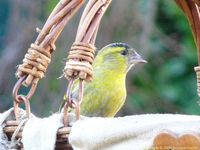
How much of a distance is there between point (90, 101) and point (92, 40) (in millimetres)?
988

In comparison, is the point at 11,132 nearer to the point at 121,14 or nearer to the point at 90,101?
the point at 90,101

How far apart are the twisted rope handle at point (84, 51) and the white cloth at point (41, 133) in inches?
2.3

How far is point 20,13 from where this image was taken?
6188 mm

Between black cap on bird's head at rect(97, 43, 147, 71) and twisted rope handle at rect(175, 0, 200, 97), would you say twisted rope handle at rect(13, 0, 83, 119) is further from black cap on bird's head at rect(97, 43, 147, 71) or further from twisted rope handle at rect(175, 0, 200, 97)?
black cap on bird's head at rect(97, 43, 147, 71)

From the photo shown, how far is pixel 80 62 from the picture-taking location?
232cm

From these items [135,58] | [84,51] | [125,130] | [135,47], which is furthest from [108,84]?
[135,47]

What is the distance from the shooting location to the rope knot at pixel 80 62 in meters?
2.30

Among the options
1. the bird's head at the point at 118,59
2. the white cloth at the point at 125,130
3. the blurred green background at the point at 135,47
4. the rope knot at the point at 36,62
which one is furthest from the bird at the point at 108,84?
the blurred green background at the point at 135,47

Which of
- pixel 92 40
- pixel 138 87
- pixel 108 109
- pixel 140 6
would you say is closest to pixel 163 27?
pixel 138 87

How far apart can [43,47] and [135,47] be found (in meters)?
3.54

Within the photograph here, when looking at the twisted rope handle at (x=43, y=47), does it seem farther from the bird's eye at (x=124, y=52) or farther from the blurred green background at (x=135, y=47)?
the blurred green background at (x=135, y=47)

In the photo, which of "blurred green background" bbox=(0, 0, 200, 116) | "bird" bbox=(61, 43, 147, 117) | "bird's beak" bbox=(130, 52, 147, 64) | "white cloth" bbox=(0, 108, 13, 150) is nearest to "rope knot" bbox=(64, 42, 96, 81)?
"white cloth" bbox=(0, 108, 13, 150)

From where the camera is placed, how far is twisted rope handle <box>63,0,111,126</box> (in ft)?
7.54

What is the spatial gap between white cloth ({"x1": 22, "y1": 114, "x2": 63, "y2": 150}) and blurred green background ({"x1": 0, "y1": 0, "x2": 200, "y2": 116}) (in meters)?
3.40
